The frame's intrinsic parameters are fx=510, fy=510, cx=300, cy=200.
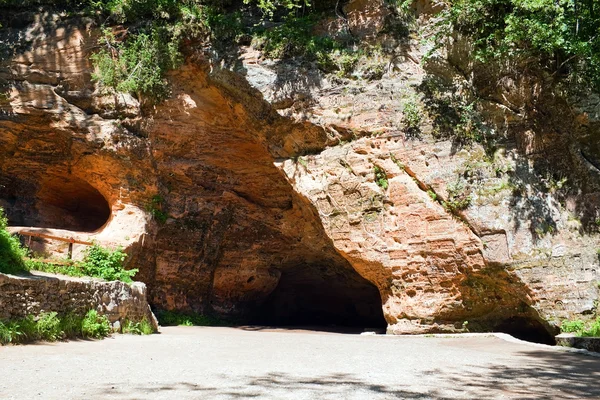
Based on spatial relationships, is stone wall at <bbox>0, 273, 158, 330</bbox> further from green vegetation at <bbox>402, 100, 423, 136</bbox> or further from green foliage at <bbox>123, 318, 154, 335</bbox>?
green vegetation at <bbox>402, 100, 423, 136</bbox>

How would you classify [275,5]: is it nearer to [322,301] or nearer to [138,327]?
[138,327]

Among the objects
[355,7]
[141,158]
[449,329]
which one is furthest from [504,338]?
[141,158]

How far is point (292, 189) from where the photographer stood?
14461 millimetres

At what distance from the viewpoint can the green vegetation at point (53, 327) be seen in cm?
730

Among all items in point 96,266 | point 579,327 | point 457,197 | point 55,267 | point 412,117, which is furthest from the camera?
point 412,117

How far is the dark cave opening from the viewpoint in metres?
Result: 11.3

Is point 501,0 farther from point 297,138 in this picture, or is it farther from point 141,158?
point 141,158

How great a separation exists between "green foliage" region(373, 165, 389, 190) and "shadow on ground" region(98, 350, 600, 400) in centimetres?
665

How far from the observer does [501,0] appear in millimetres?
10797

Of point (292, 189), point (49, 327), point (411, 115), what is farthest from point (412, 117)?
point (49, 327)

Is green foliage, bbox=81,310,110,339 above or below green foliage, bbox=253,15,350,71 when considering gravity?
below

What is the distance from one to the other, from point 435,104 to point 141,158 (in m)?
8.07

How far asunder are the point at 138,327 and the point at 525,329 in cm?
856

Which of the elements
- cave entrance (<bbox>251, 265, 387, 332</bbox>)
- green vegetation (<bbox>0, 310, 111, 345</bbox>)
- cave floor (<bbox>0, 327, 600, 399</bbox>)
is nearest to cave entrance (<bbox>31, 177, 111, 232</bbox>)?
cave entrance (<bbox>251, 265, 387, 332</bbox>)
